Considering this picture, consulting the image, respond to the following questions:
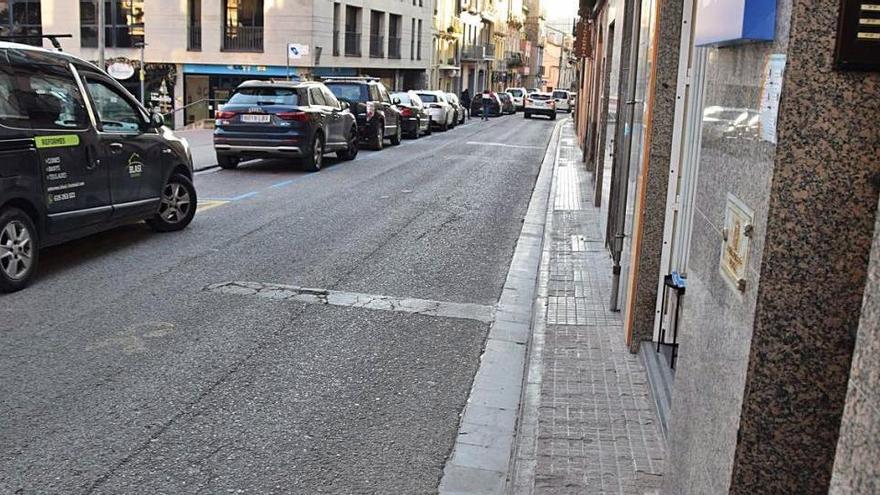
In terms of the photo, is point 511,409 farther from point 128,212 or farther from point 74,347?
point 128,212

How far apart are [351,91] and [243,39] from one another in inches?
669

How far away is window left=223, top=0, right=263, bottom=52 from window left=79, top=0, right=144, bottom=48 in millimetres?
4078

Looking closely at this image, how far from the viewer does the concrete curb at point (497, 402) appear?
4.31 meters

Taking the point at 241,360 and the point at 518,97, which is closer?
the point at 241,360

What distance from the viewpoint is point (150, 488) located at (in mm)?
3971

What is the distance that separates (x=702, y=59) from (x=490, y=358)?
7.99ft

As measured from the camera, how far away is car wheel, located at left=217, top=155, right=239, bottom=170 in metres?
17.2

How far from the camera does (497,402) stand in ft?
17.5

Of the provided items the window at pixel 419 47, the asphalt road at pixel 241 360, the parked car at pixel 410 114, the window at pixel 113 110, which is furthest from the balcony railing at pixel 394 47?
the window at pixel 113 110

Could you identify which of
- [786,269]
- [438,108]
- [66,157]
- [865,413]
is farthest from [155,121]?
[438,108]

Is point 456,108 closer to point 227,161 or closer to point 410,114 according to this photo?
point 410,114

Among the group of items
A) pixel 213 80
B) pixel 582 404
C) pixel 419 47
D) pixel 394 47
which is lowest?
pixel 582 404

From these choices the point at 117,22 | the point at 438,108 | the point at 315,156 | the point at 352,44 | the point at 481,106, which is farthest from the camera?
the point at 481,106

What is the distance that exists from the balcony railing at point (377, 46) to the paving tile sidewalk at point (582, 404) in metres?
39.9
